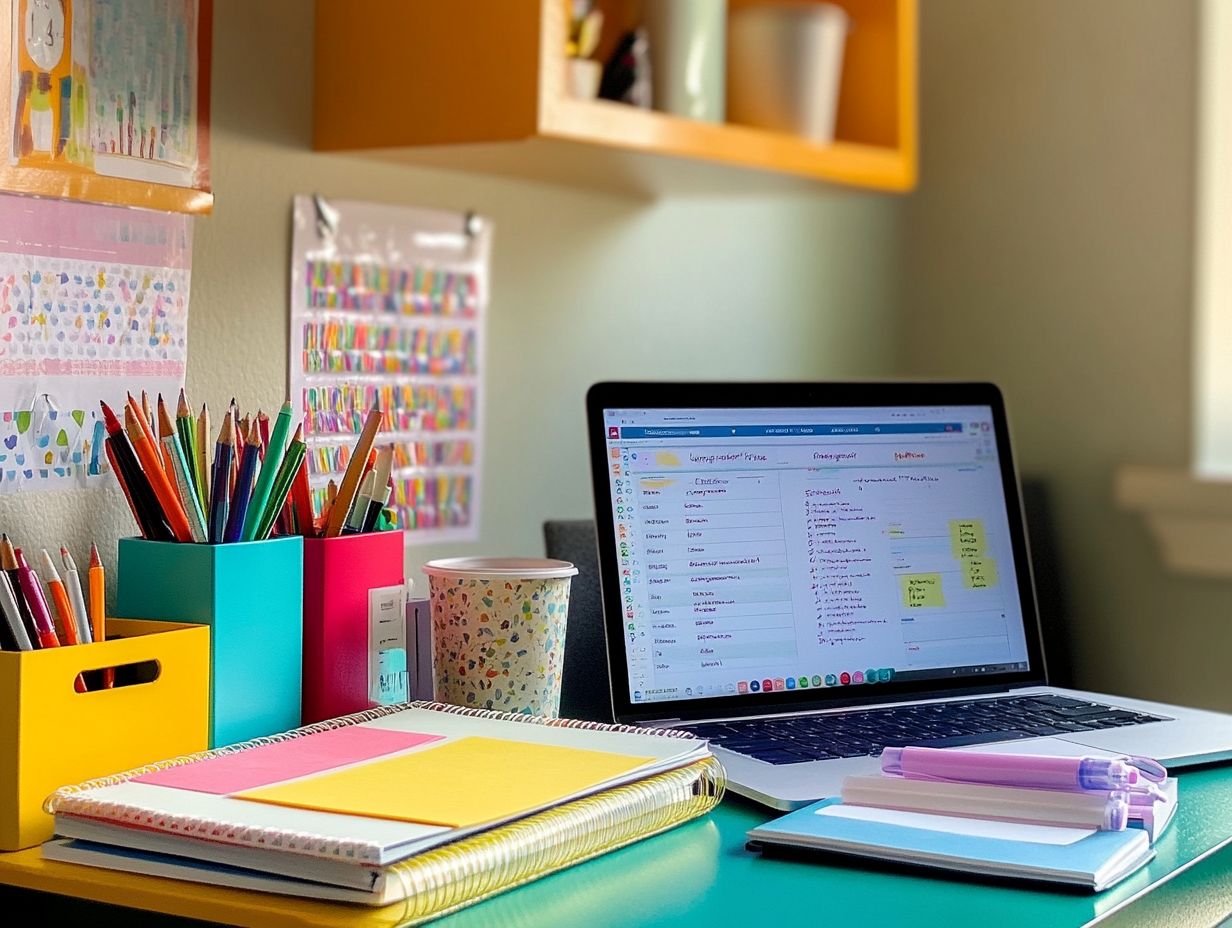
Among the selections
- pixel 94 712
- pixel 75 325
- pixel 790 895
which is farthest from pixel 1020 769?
pixel 75 325

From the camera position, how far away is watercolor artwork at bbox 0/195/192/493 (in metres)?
0.99

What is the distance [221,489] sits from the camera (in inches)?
37.0

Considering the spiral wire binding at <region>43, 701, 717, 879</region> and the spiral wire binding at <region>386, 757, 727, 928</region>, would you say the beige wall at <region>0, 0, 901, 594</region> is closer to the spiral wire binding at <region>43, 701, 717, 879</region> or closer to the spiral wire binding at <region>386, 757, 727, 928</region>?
the spiral wire binding at <region>43, 701, 717, 879</region>

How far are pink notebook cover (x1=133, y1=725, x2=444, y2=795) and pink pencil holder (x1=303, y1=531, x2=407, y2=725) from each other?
68mm

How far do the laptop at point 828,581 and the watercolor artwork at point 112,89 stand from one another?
0.36 m

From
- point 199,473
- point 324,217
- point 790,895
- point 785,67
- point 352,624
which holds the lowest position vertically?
point 790,895

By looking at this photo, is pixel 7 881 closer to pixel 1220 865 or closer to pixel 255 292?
pixel 255 292

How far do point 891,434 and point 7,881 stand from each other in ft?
2.52

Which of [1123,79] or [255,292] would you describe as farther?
[1123,79]

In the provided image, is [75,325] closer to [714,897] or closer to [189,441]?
[189,441]

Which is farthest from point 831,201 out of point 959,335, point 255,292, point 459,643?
point 459,643

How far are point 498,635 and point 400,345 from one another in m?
0.41

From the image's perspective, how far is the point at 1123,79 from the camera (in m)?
1.83

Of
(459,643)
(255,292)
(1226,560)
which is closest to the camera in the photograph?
(459,643)
